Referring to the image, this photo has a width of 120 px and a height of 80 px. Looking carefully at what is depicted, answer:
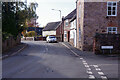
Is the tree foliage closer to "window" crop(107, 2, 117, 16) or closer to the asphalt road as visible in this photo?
the asphalt road

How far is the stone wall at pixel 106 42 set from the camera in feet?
64.6

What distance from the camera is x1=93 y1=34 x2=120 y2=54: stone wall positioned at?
19703 millimetres

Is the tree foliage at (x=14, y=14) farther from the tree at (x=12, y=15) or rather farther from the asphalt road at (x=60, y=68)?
the asphalt road at (x=60, y=68)

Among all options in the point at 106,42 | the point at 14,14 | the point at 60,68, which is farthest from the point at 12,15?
the point at 60,68

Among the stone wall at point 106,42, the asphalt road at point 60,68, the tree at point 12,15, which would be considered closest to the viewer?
the asphalt road at point 60,68

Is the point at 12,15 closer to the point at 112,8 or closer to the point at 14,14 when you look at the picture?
the point at 14,14

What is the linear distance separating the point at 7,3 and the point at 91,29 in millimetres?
10601

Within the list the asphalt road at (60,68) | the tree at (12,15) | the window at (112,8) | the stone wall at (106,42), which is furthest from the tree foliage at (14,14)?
the window at (112,8)

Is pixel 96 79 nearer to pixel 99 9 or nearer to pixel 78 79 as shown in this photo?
pixel 78 79

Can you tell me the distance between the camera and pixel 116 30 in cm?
2322

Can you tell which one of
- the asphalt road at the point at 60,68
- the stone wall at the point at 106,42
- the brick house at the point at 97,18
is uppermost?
the brick house at the point at 97,18

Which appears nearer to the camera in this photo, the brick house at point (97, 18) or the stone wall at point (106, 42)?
the stone wall at point (106, 42)

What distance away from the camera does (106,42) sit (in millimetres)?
19797

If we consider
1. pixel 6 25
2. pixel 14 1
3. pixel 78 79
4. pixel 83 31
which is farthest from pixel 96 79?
pixel 14 1
